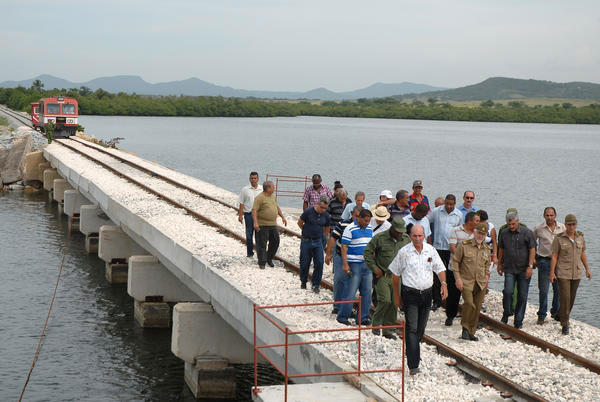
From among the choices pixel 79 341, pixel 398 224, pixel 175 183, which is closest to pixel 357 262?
pixel 398 224

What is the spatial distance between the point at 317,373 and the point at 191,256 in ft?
18.8

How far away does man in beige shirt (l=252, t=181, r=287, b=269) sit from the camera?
13844mm

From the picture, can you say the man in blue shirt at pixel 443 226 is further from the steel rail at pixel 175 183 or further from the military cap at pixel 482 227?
the steel rail at pixel 175 183

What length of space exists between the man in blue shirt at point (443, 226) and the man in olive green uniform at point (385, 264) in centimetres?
245

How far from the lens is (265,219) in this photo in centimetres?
1399

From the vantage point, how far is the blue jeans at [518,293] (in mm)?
11648

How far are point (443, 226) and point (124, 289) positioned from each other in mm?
12964

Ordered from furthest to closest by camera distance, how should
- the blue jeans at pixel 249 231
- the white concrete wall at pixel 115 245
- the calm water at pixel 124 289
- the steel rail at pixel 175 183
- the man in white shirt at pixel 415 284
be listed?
the white concrete wall at pixel 115 245, the steel rail at pixel 175 183, the calm water at pixel 124 289, the blue jeans at pixel 249 231, the man in white shirt at pixel 415 284

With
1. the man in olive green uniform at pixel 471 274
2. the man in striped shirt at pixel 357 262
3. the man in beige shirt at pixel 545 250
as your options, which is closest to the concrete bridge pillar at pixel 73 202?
the man in striped shirt at pixel 357 262

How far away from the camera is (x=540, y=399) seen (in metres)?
8.38

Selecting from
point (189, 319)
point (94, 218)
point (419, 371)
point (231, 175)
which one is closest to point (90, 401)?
point (189, 319)

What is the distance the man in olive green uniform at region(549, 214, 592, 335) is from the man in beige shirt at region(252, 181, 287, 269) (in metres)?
4.81

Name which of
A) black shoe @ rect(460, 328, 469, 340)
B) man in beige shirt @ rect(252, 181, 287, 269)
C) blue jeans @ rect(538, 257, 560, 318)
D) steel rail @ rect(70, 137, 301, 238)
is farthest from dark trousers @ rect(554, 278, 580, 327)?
steel rail @ rect(70, 137, 301, 238)

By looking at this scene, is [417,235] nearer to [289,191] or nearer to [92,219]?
[92,219]
